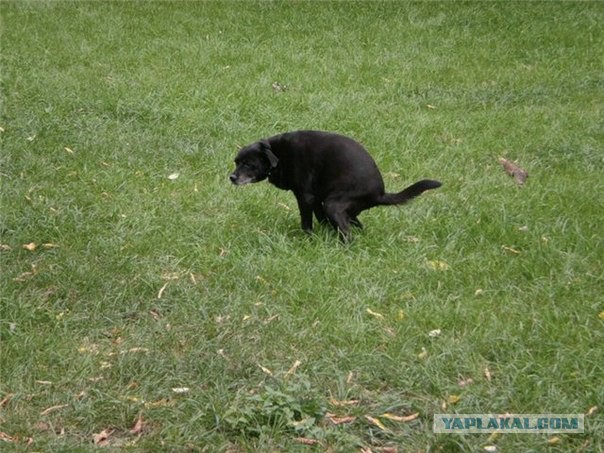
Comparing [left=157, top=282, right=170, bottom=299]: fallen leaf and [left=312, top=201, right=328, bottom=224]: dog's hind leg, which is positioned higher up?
[left=157, top=282, right=170, bottom=299]: fallen leaf

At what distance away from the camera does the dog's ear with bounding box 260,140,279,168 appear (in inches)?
219

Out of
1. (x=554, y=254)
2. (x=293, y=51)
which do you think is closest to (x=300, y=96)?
(x=293, y=51)

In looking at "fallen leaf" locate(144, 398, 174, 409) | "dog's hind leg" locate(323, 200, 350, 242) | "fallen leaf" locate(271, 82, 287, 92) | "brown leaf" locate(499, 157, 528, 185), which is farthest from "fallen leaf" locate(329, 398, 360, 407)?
"fallen leaf" locate(271, 82, 287, 92)

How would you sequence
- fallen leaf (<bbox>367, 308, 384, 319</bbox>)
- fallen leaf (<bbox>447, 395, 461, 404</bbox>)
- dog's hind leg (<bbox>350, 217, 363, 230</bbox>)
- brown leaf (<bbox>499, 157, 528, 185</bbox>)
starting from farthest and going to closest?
brown leaf (<bbox>499, 157, 528, 185</bbox>) → dog's hind leg (<bbox>350, 217, 363, 230</bbox>) → fallen leaf (<bbox>367, 308, 384, 319</bbox>) → fallen leaf (<bbox>447, 395, 461, 404</bbox>)

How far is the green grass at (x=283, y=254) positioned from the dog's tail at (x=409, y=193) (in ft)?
0.83

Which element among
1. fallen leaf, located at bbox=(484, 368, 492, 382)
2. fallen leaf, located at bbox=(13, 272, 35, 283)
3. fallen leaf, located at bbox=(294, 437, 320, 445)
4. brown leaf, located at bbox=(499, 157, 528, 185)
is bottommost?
brown leaf, located at bbox=(499, 157, 528, 185)

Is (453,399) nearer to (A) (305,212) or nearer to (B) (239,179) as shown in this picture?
(A) (305,212)

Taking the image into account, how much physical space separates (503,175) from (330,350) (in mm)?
3228

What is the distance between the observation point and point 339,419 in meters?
3.55

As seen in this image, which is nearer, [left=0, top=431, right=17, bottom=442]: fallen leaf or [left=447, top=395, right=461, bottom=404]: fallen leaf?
[left=0, top=431, right=17, bottom=442]: fallen leaf

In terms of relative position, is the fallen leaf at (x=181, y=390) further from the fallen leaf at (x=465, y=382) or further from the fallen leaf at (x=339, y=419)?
the fallen leaf at (x=465, y=382)

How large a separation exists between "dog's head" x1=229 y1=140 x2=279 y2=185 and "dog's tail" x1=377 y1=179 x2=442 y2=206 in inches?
30.7

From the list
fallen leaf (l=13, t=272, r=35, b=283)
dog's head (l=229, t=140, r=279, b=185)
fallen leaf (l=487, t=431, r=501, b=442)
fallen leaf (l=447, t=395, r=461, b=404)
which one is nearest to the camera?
fallen leaf (l=487, t=431, r=501, b=442)

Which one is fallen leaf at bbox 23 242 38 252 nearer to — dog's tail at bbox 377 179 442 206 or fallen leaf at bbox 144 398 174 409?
fallen leaf at bbox 144 398 174 409
